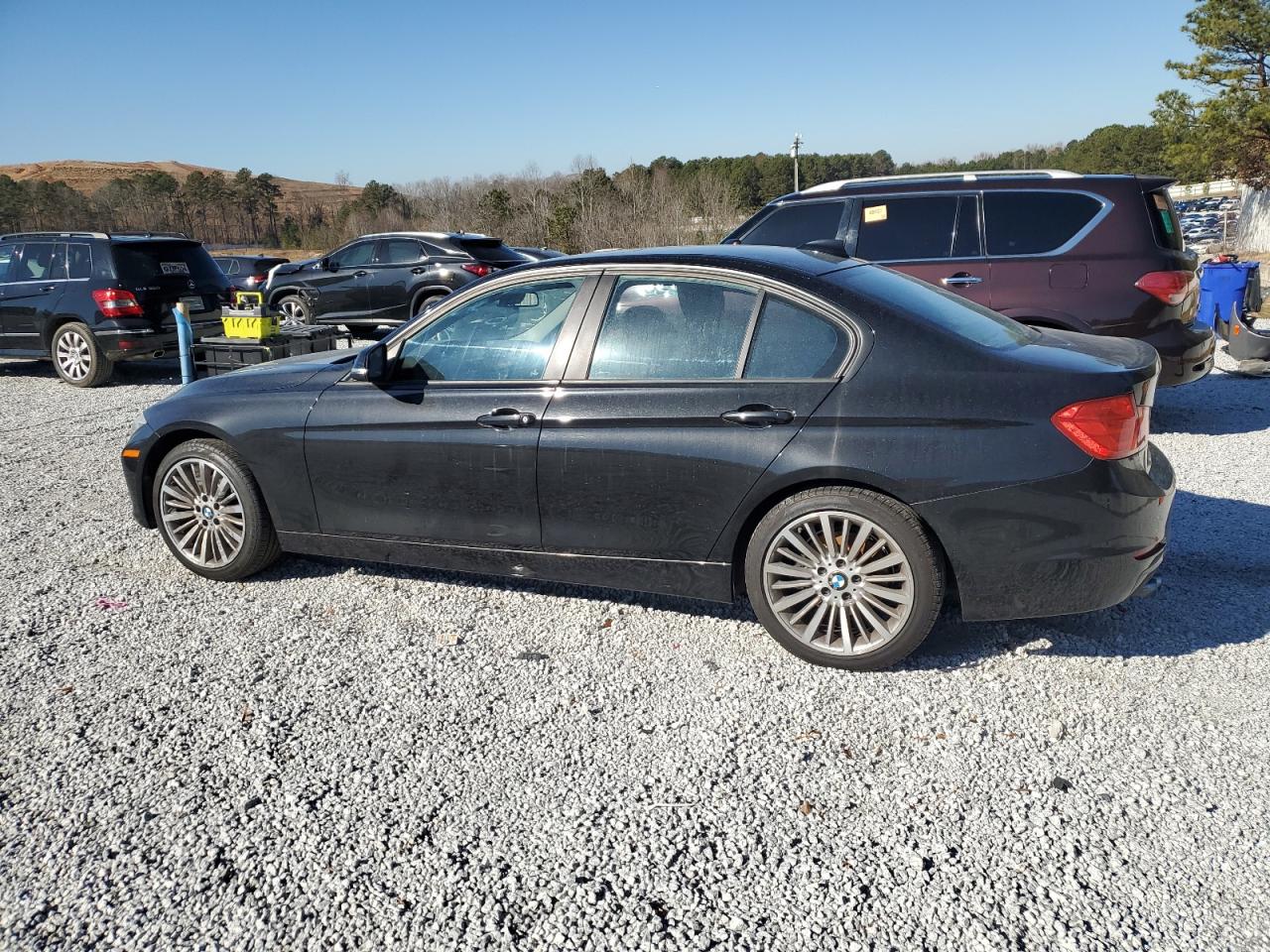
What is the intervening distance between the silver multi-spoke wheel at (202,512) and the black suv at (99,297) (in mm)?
7394

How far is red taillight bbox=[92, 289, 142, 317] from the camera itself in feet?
36.2

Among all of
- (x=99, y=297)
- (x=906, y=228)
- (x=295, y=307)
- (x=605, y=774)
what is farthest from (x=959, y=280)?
(x=295, y=307)

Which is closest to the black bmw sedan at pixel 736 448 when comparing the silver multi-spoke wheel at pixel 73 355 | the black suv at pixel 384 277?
the silver multi-spoke wheel at pixel 73 355

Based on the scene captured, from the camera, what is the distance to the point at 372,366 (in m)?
4.29

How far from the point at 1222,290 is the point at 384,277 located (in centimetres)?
1147

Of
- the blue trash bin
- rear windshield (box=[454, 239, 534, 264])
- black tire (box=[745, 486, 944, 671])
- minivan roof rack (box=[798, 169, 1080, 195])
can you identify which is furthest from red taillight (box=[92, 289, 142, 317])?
the blue trash bin

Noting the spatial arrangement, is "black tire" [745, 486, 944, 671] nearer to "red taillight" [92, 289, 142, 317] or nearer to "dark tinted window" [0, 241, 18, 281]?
"red taillight" [92, 289, 142, 317]

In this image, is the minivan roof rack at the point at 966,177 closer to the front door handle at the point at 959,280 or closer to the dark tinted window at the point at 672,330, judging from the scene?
the front door handle at the point at 959,280

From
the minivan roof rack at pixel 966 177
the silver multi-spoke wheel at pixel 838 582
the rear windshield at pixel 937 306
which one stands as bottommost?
the silver multi-spoke wheel at pixel 838 582

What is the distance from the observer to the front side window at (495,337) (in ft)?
13.6

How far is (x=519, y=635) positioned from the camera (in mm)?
4129

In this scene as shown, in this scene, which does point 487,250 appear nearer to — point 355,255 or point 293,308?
point 355,255

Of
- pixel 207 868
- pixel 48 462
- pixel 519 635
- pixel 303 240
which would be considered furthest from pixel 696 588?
pixel 303 240

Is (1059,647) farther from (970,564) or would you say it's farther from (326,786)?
(326,786)
